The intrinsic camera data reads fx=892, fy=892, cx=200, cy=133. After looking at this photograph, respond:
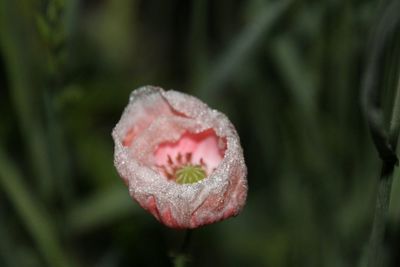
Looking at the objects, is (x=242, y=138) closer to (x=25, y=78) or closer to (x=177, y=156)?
(x=25, y=78)

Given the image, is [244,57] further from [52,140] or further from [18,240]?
[18,240]

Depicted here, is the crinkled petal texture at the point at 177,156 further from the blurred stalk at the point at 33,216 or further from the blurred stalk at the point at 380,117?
the blurred stalk at the point at 33,216

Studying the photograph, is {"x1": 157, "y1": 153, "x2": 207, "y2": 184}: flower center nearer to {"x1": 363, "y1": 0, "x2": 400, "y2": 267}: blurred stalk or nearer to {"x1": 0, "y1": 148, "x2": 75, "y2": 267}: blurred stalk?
{"x1": 363, "y1": 0, "x2": 400, "y2": 267}: blurred stalk

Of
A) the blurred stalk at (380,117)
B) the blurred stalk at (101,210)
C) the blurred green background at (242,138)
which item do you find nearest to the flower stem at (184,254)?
the blurred stalk at (380,117)

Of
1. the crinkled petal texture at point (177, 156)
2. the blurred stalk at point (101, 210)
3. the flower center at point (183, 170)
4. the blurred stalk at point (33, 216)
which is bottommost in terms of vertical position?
the blurred stalk at point (101, 210)

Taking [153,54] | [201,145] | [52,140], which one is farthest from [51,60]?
[153,54]
